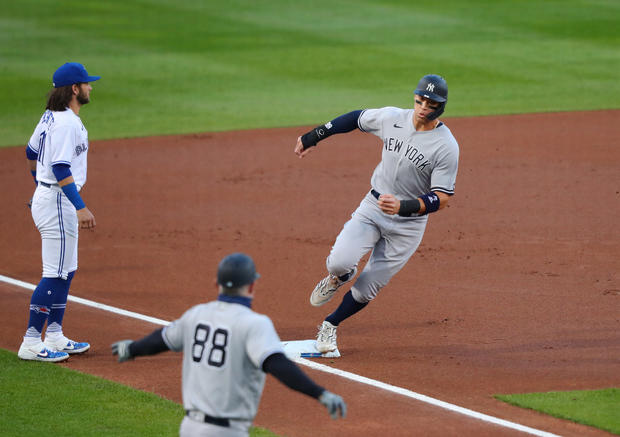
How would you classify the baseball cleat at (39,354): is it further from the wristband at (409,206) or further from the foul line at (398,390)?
the wristband at (409,206)

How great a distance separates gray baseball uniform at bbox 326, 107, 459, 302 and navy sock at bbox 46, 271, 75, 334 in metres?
2.10

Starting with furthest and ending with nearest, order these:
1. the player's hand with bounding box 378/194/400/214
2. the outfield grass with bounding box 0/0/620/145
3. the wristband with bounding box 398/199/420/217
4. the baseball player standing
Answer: the outfield grass with bounding box 0/0/620/145, the baseball player standing, the wristband with bounding box 398/199/420/217, the player's hand with bounding box 378/194/400/214

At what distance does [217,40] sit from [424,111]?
51.9 feet

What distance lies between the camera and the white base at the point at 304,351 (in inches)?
309

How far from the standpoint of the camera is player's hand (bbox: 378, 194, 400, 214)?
23.0 feet

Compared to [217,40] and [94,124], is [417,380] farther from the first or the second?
[217,40]

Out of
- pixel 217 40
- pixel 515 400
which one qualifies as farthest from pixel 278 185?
pixel 217 40

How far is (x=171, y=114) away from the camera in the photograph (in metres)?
17.6

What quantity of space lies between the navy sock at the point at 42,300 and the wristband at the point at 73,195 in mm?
715

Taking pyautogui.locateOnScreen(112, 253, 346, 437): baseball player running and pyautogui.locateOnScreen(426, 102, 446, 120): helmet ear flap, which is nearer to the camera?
pyautogui.locateOnScreen(112, 253, 346, 437): baseball player running

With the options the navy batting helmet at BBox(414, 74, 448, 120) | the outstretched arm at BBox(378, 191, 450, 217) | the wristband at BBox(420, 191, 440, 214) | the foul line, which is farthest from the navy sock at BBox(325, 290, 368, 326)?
the navy batting helmet at BBox(414, 74, 448, 120)

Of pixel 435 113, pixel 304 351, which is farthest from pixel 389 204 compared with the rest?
pixel 304 351

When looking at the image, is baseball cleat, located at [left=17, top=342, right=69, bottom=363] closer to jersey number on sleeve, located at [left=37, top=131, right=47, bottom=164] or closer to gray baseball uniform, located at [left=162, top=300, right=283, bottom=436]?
jersey number on sleeve, located at [left=37, top=131, right=47, bottom=164]

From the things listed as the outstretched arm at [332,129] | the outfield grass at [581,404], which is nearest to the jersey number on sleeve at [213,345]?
the outfield grass at [581,404]
